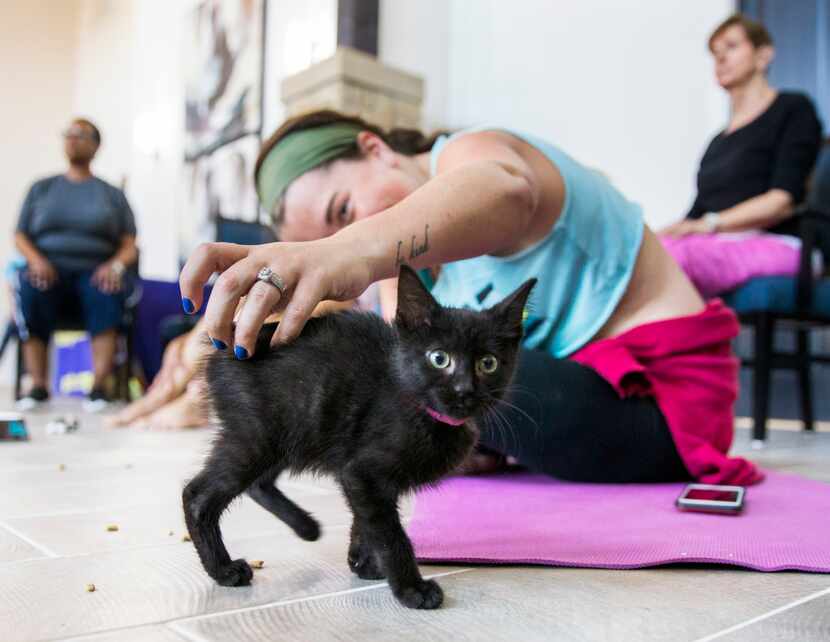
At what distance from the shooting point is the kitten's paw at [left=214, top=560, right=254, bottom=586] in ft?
2.96

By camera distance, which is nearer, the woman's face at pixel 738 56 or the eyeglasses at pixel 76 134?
the woman's face at pixel 738 56

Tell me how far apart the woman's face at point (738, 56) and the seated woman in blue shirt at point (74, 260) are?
3.27m

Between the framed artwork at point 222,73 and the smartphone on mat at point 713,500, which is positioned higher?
the framed artwork at point 222,73

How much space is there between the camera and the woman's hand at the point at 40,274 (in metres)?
4.26

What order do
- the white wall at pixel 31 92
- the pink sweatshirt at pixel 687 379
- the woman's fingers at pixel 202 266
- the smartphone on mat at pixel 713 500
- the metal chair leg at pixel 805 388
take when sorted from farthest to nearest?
the white wall at pixel 31 92 → the metal chair leg at pixel 805 388 → the pink sweatshirt at pixel 687 379 → the smartphone on mat at pixel 713 500 → the woman's fingers at pixel 202 266

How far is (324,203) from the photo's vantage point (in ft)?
5.02

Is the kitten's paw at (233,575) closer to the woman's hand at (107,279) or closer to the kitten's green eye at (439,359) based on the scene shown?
the kitten's green eye at (439,359)

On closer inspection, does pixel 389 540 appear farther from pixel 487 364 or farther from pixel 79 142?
pixel 79 142


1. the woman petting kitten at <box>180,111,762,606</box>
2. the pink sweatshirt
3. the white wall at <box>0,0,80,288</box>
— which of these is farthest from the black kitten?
the white wall at <box>0,0,80,288</box>

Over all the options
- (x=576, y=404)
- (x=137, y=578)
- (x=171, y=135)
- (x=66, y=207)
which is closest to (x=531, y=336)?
(x=576, y=404)

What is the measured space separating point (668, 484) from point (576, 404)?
1.13 ft

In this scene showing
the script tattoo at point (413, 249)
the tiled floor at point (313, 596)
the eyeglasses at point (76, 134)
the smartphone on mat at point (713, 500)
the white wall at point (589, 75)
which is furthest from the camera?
the eyeglasses at point (76, 134)

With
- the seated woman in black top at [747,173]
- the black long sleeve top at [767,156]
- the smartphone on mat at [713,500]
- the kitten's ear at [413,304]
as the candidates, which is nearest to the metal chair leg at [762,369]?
the seated woman in black top at [747,173]

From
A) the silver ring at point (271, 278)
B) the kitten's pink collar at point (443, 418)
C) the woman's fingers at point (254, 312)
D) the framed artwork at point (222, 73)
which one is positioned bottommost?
the kitten's pink collar at point (443, 418)
